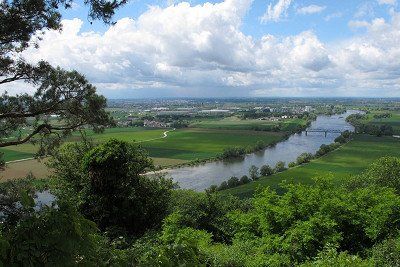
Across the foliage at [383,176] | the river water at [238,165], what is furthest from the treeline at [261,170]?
the foliage at [383,176]

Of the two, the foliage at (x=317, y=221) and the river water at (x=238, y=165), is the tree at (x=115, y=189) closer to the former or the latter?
the foliage at (x=317, y=221)

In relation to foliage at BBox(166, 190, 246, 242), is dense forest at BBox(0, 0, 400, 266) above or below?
above

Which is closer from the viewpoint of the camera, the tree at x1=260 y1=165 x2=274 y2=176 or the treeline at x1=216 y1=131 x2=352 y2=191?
the treeline at x1=216 y1=131 x2=352 y2=191

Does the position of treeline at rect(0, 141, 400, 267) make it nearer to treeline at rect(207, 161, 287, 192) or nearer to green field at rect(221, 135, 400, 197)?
green field at rect(221, 135, 400, 197)

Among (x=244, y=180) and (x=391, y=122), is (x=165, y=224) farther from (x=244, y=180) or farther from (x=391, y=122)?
(x=391, y=122)

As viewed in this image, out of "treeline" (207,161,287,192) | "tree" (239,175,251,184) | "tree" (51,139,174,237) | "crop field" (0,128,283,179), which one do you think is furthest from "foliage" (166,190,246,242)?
"crop field" (0,128,283,179)

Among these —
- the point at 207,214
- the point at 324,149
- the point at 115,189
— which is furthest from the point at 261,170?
the point at 115,189
